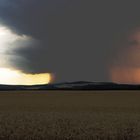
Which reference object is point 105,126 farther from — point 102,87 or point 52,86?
point 52,86

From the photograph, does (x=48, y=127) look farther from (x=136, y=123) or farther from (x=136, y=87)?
(x=136, y=87)

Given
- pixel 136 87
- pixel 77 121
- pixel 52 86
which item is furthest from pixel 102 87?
pixel 77 121

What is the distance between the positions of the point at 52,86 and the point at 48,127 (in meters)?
120

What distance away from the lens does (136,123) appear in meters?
22.8

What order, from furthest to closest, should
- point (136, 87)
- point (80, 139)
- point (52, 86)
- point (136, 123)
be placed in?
point (52, 86)
point (136, 87)
point (136, 123)
point (80, 139)

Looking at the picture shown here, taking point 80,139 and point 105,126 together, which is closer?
point 80,139

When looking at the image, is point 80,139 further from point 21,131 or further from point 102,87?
point 102,87

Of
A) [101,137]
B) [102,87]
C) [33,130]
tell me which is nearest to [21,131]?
[33,130]

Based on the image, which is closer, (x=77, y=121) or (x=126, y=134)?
(x=126, y=134)

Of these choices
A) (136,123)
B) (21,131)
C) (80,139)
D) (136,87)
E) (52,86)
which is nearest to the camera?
(80,139)

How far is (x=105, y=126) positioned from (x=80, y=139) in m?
3.12

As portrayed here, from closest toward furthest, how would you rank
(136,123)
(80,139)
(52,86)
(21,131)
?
(80,139), (21,131), (136,123), (52,86)

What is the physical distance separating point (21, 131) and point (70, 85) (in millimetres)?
Answer: 125680

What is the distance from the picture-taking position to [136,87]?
129750mm
